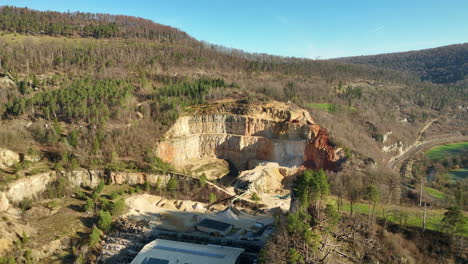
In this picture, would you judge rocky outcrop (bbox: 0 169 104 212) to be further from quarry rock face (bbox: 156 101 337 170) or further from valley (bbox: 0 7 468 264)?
quarry rock face (bbox: 156 101 337 170)

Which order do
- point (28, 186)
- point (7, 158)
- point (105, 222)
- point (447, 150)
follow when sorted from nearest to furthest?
1. point (105, 222)
2. point (28, 186)
3. point (7, 158)
4. point (447, 150)

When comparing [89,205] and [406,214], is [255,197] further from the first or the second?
[89,205]

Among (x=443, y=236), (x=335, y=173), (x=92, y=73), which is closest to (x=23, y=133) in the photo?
(x=92, y=73)

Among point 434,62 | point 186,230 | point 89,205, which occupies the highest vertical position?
point 434,62

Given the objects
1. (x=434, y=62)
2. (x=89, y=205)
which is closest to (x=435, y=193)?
(x=89, y=205)

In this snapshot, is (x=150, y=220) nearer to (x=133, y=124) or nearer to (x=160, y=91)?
(x=133, y=124)

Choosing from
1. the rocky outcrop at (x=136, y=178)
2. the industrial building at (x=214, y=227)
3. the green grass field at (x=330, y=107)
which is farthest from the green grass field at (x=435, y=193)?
the rocky outcrop at (x=136, y=178)

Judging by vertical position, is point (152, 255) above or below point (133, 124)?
below
